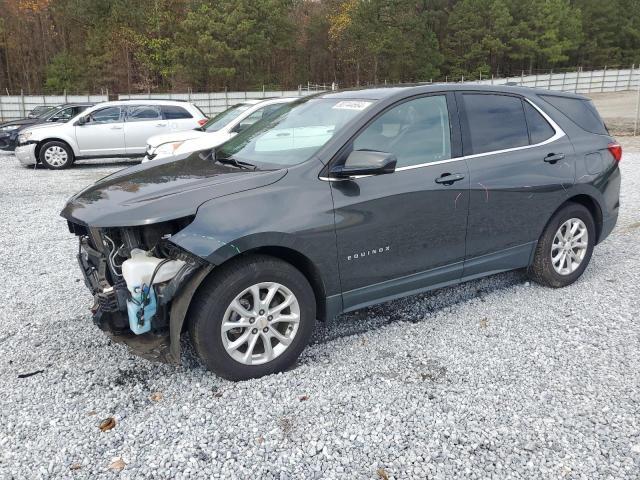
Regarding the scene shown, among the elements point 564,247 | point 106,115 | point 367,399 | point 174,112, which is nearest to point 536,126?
point 564,247

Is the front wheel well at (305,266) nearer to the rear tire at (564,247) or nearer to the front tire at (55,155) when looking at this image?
the rear tire at (564,247)

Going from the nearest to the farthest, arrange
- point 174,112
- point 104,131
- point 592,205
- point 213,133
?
point 592,205 < point 213,133 < point 104,131 < point 174,112

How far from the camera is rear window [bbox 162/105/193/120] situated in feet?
43.9

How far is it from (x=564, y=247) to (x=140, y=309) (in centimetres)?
353

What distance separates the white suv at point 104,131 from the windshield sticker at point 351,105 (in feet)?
33.0

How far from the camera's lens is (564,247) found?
4.62 metres

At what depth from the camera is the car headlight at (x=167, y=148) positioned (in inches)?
375

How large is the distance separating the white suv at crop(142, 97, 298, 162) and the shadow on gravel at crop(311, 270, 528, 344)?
5.49 metres

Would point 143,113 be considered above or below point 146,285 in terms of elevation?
above

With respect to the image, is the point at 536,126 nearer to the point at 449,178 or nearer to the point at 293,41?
the point at 449,178

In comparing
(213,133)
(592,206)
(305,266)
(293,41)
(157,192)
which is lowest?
(305,266)

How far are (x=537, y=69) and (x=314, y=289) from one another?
244ft

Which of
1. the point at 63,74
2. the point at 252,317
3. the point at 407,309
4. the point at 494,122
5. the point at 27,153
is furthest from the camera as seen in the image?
the point at 63,74

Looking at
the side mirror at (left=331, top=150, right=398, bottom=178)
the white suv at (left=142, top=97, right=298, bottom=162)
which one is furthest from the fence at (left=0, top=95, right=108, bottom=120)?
the side mirror at (left=331, top=150, right=398, bottom=178)
